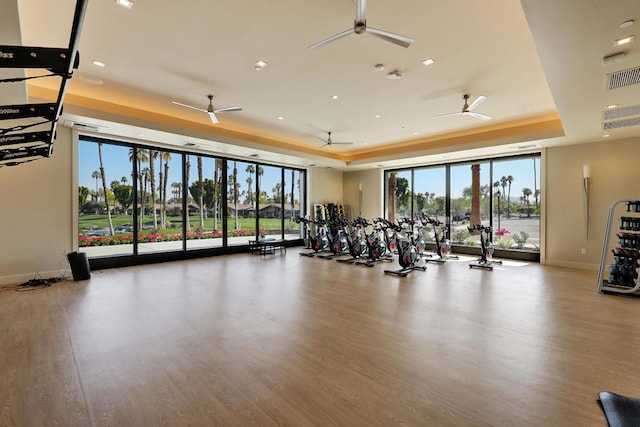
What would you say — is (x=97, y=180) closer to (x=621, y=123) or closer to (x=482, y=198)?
(x=482, y=198)

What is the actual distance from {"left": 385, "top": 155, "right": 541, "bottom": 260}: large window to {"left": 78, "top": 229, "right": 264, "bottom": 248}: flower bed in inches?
246

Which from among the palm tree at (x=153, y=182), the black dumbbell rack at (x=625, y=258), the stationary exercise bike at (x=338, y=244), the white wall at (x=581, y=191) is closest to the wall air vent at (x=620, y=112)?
the black dumbbell rack at (x=625, y=258)

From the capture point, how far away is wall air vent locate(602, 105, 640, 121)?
488cm

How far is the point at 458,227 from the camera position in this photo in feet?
32.4

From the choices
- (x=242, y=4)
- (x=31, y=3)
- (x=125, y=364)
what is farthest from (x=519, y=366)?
(x=31, y=3)

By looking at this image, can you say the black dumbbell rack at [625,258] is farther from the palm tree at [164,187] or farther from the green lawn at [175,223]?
the palm tree at [164,187]

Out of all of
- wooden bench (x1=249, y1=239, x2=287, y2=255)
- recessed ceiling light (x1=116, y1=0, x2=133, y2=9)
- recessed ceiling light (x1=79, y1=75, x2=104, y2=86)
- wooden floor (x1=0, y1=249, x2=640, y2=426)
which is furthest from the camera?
wooden bench (x1=249, y1=239, x2=287, y2=255)

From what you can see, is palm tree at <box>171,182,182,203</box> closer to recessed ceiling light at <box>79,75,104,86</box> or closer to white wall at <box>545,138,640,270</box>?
recessed ceiling light at <box>79,75,104,86</box>

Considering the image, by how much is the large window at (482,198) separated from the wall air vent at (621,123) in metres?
2.29

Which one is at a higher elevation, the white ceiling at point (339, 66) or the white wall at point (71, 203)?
the white ceiling at point (339, 66)

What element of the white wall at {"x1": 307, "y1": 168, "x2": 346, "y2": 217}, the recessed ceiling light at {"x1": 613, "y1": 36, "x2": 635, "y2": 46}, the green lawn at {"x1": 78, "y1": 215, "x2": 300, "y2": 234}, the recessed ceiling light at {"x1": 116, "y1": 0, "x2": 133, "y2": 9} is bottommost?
the green lawn at {"x1": 78, "y1": 215, "x2": 300, "y2": 234}

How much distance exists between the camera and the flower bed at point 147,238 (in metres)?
6.96

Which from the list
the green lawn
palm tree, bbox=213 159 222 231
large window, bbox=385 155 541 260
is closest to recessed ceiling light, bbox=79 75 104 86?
the green lawn

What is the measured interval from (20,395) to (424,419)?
2.91m
